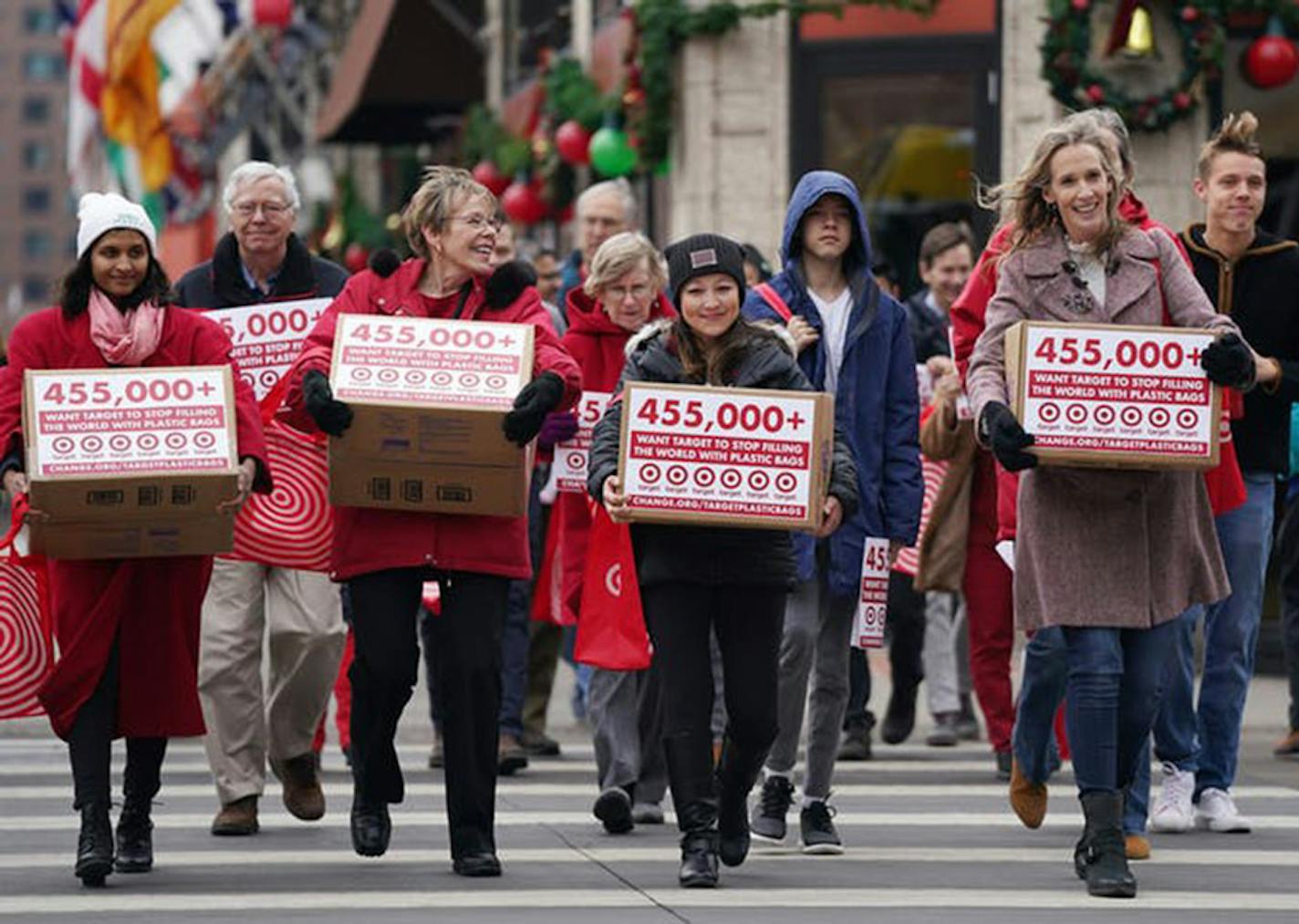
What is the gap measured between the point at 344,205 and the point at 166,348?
1155 inches

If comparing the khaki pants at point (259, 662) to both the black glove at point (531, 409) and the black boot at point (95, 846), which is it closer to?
the black boot at point (95, 846)

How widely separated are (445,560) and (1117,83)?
35.1 ft

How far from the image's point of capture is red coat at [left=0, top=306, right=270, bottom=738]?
8.86 m

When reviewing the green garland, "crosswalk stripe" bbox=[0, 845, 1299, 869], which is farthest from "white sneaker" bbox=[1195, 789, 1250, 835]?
the green garland

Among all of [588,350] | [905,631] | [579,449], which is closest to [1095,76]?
[905,631]

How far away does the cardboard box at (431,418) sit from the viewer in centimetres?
869

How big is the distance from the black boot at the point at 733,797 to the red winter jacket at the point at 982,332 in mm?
1065

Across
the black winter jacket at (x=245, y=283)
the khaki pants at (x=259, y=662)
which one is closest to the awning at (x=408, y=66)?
the black winter jacket at (x=245, y=283)

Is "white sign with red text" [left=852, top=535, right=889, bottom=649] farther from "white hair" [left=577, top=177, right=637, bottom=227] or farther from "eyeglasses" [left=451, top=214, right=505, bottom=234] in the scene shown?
"white hair" [left=577, top=177, right=637, bottom=227]

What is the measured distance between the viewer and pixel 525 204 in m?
24.5

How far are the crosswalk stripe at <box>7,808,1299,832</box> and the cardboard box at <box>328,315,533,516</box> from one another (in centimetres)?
192

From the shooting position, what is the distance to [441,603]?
8.91 meters

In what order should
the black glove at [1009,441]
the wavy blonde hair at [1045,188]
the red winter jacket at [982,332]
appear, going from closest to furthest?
the black glove at [1009,441] < the wavy blonde hair at [1045,188] < the red winter jacket at [982,332]

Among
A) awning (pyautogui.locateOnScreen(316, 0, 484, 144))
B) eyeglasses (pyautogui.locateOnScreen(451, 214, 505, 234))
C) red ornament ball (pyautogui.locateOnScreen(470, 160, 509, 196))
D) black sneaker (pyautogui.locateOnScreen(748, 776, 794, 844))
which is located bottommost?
black sneaker (pyautogui.locateOnScreen(748, 776, 794, 844))
